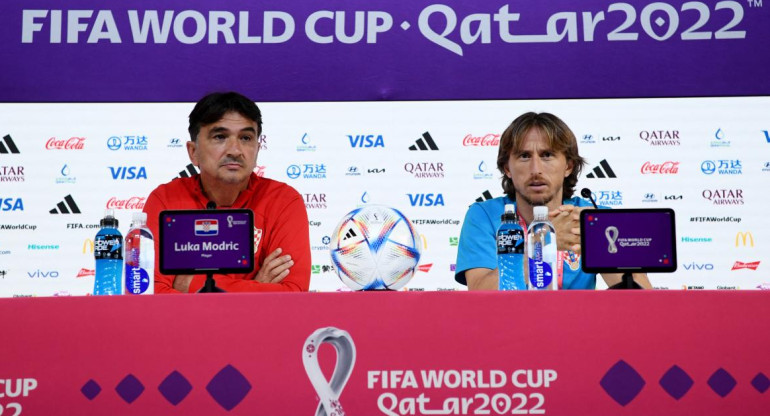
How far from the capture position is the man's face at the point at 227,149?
3.20 metres

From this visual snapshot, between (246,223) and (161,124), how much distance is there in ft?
8.49

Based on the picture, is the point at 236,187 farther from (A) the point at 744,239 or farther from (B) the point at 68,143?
(A) the point at 744,239

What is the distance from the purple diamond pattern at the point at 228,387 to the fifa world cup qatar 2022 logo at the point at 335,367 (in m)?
0.14

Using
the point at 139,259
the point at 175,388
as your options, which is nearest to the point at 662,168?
the point at 139,259

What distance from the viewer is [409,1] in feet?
14.4

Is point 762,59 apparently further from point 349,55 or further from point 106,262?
point 106,262

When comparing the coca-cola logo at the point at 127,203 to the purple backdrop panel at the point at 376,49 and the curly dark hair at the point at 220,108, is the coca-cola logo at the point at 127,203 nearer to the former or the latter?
the purple backdrop panel at the point at 376,49

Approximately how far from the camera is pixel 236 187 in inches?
127

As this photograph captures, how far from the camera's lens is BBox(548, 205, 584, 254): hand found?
2617mm

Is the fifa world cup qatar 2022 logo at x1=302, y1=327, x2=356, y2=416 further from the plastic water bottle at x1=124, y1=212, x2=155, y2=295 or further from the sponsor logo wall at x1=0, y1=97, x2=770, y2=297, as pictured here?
the sponsor logo wall at x1=0, y1=97, x2=770, y2=297

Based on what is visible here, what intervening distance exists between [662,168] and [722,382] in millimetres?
2771

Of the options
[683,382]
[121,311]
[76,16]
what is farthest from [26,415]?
[76,16]

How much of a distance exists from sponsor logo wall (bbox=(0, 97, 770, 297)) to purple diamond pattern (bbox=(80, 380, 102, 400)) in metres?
Answer: 2.61

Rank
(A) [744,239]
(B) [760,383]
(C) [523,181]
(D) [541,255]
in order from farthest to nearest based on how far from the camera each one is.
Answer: (A) [744,239], (C) [523,181], (D) [541,255], (B) [760,383]
